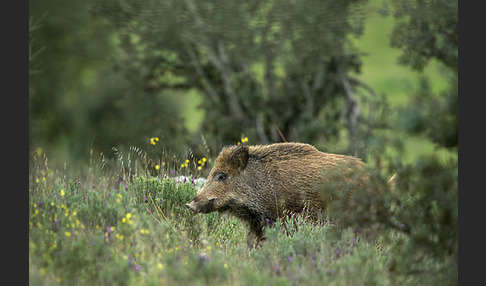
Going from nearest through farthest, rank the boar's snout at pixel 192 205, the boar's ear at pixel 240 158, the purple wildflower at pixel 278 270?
the purple wildflower at pixel 278 270 → the boar's snout at pixel 192 205 → the boar's ear at pixel 240 158

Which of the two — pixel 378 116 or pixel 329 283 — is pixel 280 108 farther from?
pixel 329 283

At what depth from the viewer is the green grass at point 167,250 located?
4.62 meters

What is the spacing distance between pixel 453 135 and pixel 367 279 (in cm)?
126

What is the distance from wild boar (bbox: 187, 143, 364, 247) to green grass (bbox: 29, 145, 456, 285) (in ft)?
0.75

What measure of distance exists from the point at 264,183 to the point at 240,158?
1.19ft

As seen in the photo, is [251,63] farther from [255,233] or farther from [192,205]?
[192,205]

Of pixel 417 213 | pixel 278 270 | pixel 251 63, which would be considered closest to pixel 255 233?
pixel 278 270

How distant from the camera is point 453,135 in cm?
468

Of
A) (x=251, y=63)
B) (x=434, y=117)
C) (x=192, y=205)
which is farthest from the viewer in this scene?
(x=251, y=63)

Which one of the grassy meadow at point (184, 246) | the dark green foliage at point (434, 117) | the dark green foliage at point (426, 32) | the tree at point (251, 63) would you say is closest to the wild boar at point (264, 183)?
the grassy meadow at point (184, 246)

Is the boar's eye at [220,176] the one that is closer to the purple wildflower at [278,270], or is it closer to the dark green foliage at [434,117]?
the purple wildflower at [278,270]

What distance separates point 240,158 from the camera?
6.46 m

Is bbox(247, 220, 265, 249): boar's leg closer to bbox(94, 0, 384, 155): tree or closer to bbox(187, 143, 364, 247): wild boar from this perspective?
bbox(187, 143, 364, 247): wild boar

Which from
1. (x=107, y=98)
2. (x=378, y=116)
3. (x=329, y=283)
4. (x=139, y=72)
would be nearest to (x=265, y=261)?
(x=329, y=283)
